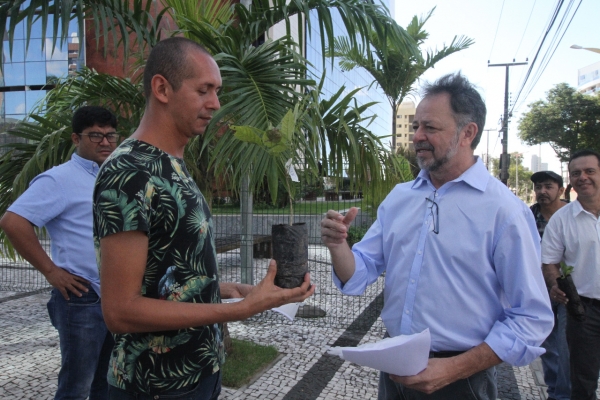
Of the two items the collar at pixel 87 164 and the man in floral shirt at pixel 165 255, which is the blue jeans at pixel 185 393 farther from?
the collar at pixel 87 164

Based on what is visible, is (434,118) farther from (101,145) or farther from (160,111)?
(101,145)

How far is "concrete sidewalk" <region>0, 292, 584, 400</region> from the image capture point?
370 cm

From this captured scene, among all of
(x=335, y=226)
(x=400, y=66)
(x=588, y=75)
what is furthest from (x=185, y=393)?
(x=588, y=75)

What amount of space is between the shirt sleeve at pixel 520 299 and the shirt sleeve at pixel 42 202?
2.19 m

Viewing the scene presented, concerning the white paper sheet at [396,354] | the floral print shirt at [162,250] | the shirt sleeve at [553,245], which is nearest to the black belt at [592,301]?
the shirt sleeve at [553,245]

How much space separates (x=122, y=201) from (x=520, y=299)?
1.35 m

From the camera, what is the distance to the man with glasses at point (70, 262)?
2387 mm

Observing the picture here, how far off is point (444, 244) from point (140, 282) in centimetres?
113

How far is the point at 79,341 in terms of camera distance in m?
2.38

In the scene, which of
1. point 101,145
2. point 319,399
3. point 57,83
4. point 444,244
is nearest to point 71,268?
point 101,145

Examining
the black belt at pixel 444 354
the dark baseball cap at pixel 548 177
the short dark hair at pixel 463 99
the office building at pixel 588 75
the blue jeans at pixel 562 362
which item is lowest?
the blue jeans at pixel 562 362

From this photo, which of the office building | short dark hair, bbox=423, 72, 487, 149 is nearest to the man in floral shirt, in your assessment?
short dark hair, bbox=423, 72, 487, 149

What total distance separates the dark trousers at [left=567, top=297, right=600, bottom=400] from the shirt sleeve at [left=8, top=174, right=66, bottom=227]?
325cm

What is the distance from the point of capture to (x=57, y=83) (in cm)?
452
